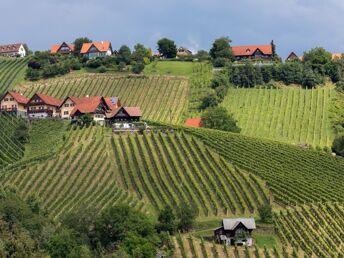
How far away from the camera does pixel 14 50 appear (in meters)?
195

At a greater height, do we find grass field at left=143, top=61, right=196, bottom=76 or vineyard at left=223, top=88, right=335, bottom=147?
grass field at left=143, top=61, right=196, bottom=76

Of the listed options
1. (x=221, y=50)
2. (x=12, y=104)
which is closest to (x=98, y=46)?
(x=221, y=50)

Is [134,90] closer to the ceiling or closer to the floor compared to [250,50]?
closer to the floor

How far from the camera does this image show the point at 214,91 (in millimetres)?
147875

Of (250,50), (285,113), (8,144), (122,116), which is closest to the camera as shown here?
(8,144)

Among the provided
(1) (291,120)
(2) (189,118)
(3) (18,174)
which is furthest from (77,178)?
(1) (291,120)

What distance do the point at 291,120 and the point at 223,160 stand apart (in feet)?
130

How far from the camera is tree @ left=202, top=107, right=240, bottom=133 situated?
124438mm

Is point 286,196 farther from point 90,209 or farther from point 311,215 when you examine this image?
point 90,209

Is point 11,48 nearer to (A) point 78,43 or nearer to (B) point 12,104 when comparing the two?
(A) point 78,43

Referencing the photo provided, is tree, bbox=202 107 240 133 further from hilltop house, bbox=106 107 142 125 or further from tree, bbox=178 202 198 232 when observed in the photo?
tree, bbox=178 202 198 232

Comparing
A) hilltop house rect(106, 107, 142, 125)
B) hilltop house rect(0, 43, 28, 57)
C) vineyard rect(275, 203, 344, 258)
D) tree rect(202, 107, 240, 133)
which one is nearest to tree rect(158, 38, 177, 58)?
hilltop house rect(0, 43, 28, 57)

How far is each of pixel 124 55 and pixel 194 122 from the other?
43122 mm

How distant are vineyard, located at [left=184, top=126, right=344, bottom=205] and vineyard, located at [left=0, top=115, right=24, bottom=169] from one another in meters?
25.3
